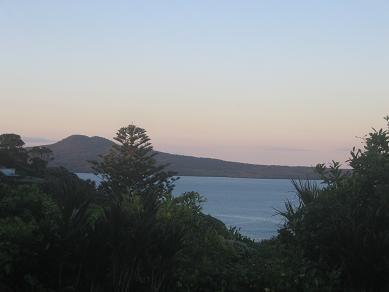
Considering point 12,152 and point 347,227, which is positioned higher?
point 12,152

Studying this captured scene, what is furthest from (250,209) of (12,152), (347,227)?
(347,227)

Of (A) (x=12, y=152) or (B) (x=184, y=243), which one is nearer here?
(B) (x=184, y=243)

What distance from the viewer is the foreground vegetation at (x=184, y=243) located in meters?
5.73

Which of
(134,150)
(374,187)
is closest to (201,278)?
(374,187)

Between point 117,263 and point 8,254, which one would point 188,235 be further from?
point 8,254

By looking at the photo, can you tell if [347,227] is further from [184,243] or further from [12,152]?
[12,152]

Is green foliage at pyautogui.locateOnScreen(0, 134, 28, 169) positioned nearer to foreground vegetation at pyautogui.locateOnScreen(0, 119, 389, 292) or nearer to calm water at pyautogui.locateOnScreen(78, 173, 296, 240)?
calm water at pyautogui.locateOnScreen(78, 173, 296, 240)

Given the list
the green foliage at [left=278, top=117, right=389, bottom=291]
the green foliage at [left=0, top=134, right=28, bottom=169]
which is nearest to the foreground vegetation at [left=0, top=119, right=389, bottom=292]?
the green foliage at [left=278, top=117, right=389, bottom=291]

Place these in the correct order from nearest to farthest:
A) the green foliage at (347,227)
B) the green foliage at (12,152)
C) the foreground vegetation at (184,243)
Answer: the foreground vegetation at (184,243) < the green foliage at (347,227) < the green foliage at (12,152)

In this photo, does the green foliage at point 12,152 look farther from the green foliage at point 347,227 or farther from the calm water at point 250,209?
the green foliage at point 347,227

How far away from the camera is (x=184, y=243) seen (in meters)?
6.55

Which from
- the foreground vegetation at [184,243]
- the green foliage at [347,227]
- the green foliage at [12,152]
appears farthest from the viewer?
the green foliage at [12,152]

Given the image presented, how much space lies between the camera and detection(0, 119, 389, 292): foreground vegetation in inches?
226

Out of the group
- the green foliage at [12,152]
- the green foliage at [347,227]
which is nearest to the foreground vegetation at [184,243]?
the green foliage at [347,227]
